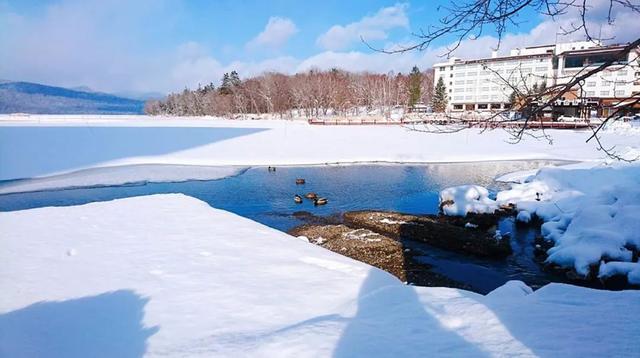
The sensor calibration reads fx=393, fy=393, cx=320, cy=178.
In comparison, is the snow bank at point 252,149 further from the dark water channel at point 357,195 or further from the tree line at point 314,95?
the tree line at point 314,95

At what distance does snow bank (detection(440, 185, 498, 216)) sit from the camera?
10930 millimetres

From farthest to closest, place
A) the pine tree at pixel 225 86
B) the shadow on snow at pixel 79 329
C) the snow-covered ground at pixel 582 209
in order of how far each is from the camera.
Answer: the pine tree at pixel 225 86, the snow-covered ground at pixel 582 209, the shadow on snow at pixel 79 329

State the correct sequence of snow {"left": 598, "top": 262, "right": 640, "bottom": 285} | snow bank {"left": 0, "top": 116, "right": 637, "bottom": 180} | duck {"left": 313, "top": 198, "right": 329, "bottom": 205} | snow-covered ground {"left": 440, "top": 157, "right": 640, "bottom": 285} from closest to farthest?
snow {"left": 598, "top": 262, "right": 640, "bottom": 285} < snow-covered ground {"left": 440, "top": 157, "right": 640, "bottom": 285} < duck {"left": 313, "top": 198, "right": 329, "bottom": 205} < snow bank {"left": 0, "top": 116, "right": 637, "bottom": 180}

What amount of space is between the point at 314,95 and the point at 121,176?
4084 cm

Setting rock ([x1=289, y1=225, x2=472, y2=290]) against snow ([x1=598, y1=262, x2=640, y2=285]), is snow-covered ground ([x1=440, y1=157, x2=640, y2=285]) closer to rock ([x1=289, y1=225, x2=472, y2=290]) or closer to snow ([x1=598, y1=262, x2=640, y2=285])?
snow ([x1=598, y1=262, x2=640, y2=285])

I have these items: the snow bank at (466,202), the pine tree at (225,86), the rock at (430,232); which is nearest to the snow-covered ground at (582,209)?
the snow bank at (466,202)

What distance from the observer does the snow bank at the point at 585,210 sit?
7445 mm

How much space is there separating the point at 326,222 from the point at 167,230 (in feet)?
15.6

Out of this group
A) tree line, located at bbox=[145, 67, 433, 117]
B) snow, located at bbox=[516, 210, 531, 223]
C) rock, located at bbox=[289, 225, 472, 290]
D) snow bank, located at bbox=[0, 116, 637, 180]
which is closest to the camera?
rock, located at bbox=[289, 225, 472, 290]

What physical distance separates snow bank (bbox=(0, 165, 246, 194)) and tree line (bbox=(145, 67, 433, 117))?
32.8 metres

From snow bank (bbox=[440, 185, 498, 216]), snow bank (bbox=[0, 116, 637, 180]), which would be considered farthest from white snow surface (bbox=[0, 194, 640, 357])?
snow bank (bbox=[0, 116, 637, 180])

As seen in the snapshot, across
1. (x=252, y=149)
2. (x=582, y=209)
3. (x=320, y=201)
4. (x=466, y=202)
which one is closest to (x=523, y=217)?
(x=582, y=209)

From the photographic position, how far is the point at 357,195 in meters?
13.6

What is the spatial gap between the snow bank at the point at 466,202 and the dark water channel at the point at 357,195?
1.72 feet
